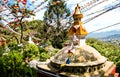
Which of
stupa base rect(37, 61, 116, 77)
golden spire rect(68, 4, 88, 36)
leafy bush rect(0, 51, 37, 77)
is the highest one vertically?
golden spire rect(68, 4, 88, 36)

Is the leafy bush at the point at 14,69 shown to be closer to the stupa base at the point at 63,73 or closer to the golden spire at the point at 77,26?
the stupa base at the point at 63,73

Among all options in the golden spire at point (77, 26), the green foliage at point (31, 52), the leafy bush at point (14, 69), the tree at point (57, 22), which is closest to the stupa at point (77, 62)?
the golden spire at point (77, 26)

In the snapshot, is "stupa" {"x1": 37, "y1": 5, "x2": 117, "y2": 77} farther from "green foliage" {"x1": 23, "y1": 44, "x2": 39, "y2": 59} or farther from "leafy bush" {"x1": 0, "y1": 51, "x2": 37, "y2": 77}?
"green foliage" {"x1": 23, "y1": 44, "x2": 39, "y2": 59}

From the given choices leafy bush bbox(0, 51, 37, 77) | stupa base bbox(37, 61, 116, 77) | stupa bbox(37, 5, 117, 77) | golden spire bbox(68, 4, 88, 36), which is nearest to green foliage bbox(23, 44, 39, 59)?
stupa base bbox(37, 61, 116, 77)

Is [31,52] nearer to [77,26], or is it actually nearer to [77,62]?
[77,26]

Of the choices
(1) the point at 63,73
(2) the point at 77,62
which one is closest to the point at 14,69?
(1) the point at 63,73

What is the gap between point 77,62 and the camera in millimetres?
11273

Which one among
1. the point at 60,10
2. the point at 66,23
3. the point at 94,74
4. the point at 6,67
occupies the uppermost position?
the point at 60,10

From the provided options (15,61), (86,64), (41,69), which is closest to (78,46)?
(86,64)

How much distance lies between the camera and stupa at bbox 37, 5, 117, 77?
11.0 m

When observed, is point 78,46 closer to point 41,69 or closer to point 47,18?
point 41,69

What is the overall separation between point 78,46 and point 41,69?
2578mm

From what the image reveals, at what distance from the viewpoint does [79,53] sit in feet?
38.3

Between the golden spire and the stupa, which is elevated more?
the golden spire
